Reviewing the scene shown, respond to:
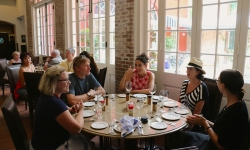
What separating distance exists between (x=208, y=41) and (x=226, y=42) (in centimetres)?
26

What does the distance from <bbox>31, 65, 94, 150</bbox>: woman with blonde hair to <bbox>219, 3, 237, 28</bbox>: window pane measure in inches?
89.4

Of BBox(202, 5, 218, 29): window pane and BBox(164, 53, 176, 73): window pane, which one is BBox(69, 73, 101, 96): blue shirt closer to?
BBox(164, 53, 176, 73): window pane

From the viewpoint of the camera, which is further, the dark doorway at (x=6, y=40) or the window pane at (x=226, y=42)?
the dark doorway at (x=6, y=40)

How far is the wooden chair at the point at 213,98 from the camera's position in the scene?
8.39ft

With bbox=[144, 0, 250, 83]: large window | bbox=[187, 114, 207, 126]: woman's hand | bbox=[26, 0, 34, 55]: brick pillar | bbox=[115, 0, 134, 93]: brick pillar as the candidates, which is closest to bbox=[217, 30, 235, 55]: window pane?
bbox=[144, 0, 250, 83]: large window

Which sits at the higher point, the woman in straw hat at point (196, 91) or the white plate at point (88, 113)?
the woman in straw hat at point (196, 91)

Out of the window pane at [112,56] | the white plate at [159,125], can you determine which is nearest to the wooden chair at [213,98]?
the white plate at [159,125]

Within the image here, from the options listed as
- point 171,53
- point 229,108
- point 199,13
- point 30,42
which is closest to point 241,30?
point 199,13

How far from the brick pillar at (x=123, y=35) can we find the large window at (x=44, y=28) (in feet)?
11.8

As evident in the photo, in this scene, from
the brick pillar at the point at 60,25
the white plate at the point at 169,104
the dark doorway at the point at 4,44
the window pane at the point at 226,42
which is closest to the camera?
the white plate at the point at 169,104

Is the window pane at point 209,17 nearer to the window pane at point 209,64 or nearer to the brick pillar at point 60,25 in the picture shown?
the window pane at point 209,64

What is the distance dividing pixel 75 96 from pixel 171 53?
1.81 metres

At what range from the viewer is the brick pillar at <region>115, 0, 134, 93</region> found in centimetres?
397

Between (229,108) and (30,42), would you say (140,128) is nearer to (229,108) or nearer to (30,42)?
(229,108)
